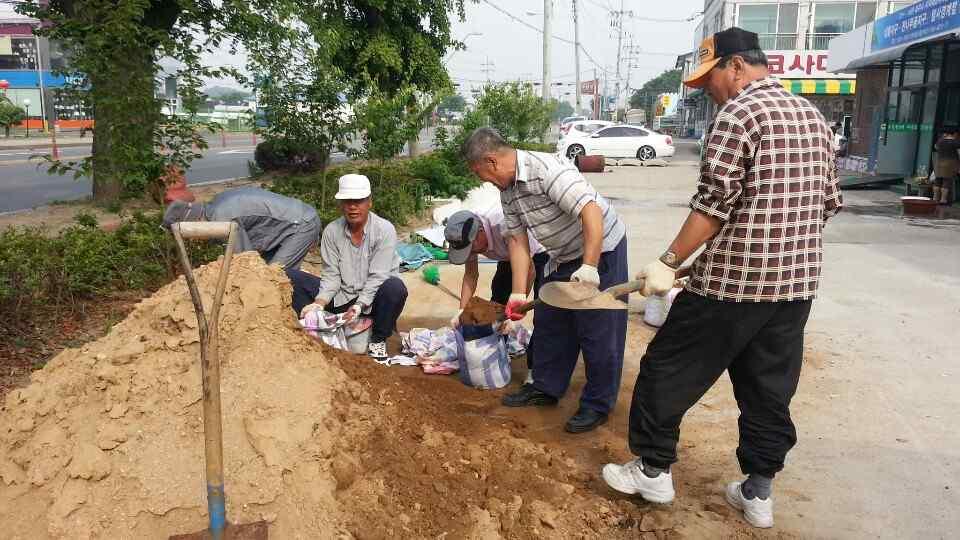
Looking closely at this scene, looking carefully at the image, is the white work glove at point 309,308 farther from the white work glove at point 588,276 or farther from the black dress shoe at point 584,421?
the white work glove at point 588,276

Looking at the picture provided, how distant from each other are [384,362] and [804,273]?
8.92 ft

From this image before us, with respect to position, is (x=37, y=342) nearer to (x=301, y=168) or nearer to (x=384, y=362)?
(x=384, y=362)

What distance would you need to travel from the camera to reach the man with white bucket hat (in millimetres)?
4590

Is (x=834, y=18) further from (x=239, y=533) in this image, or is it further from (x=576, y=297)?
(x=239, y=533)

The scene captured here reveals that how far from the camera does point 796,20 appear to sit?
104ft

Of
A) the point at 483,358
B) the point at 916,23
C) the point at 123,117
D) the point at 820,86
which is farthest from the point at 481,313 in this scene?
the point at 820,86

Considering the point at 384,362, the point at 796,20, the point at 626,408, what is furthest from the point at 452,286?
the point at 796,20

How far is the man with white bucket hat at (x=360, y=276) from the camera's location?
4.59 m

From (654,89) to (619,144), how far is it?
88479 millimetres

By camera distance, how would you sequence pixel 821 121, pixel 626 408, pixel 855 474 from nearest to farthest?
pixel 821 121 < pixel 855 474 < pixel 626 408

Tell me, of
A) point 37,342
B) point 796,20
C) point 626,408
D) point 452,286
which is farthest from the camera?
point 796,20

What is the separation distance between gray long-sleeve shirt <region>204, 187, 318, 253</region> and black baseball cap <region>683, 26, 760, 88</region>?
2.89 m

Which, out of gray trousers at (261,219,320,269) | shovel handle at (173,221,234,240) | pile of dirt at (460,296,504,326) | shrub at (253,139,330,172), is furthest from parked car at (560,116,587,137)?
shovel handle at (173,221,234,240)

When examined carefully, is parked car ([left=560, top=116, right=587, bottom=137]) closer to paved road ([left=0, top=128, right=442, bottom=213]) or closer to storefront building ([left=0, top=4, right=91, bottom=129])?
paved road ([left=0, top=128, right=442, bottom=213])
